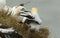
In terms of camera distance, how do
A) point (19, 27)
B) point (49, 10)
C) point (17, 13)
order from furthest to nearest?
point (49, 10) < point (17, 13) < point (19, 27)

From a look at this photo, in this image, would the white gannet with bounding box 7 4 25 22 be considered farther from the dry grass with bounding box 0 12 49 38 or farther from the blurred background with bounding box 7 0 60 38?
the blurred background with bounding box 7 0 60 38

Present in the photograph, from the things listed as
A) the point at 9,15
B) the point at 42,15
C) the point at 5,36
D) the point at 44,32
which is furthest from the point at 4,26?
the point at 42,15

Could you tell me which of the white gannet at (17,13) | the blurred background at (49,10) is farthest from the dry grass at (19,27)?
the blurred background at (49,10)

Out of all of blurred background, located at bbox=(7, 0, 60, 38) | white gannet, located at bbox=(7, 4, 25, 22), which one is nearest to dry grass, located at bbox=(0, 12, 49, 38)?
white gannet, located at bbox=(7, 4, 25, 22)

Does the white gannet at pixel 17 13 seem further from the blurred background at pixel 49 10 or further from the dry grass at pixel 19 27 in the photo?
the blurred background at pixel 49 10

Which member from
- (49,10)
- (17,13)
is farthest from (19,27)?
(49,10)

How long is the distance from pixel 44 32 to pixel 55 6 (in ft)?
6.25

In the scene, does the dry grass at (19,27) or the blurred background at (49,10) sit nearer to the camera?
the dry grass at (19,27)

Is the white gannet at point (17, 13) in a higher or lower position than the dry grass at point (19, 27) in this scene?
higher

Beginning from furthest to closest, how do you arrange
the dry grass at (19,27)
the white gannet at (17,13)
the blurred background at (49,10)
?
1. the blurred background at (49,10)
2. the white gannet at (17,13)
3. the dry grass at (19,27)

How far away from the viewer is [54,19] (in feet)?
15.0

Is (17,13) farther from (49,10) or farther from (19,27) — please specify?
(49,10)

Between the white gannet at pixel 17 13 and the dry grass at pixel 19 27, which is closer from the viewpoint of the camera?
the dry grass at pixel 19 27

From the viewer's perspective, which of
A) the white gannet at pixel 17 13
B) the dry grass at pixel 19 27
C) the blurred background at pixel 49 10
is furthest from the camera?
the blurred background at pixel 49 10
